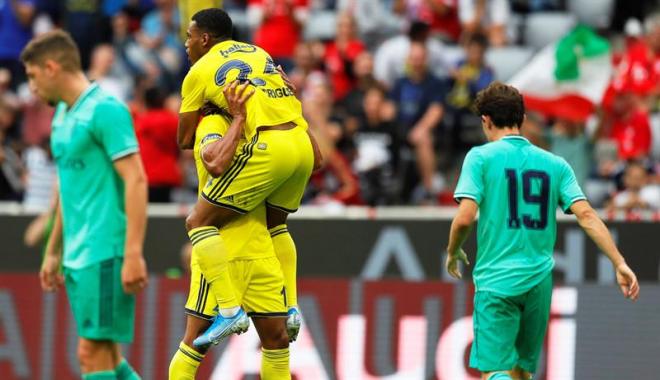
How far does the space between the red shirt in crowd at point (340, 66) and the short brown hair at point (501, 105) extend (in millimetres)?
7860

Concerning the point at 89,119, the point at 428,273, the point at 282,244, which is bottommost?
the point at 428,273

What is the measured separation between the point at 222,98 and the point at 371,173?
6.95 metres

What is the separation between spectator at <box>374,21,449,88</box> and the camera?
1551 cm

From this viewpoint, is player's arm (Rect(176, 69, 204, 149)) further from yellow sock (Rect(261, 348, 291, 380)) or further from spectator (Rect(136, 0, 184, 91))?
spectator (Rect(136, 0, 184, 91))

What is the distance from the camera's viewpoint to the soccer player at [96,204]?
8.45 metres

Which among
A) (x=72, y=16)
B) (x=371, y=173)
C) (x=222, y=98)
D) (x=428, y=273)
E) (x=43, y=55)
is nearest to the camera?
(x=222, y=98)

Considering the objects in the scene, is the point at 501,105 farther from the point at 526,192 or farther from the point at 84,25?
the point at 84,25

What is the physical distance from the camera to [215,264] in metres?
7.55

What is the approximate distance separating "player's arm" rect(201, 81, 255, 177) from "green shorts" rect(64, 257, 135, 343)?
1.45 m

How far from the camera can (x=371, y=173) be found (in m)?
14.4

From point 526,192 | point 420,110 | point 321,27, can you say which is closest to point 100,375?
point 526,192

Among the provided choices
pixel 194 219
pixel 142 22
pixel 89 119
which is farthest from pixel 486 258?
pixel 142 22

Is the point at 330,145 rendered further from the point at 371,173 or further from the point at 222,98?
the point at 222,98

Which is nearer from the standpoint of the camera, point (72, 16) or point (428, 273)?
point (428, 273)
